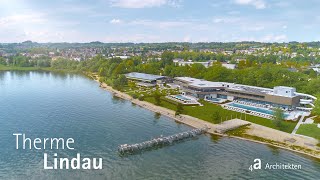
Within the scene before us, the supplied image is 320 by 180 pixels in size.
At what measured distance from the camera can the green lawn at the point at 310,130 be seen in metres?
30.8

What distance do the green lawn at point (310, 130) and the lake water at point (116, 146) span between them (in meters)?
5.10

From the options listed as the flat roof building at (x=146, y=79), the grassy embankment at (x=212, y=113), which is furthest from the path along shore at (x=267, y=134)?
the flat roof building at (x=146, y=79)

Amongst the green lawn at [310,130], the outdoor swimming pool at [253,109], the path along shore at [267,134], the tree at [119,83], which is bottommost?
the path along shore at [267,134]

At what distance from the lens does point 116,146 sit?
28.2 meters

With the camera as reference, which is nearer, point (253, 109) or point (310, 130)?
point (310, 130)

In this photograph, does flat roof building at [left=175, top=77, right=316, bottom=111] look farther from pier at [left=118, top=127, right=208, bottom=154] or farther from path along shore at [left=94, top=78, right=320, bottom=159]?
pier at [left=118, top=127, right=208, bottom=154]

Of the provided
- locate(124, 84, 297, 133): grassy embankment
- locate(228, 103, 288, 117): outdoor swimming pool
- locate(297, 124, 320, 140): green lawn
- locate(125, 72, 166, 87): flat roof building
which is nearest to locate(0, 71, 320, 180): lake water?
locate(124, 84, 297, 133): grassy embankment

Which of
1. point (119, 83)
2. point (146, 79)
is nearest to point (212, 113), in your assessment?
point (119, 83)

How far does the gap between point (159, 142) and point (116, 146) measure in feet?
14.0

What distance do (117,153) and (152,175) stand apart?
5.19 meters

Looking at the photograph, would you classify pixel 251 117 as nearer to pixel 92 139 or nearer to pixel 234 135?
pixel 234 135

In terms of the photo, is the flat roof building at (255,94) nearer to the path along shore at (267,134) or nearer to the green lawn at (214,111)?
the green lawn at (214,111)

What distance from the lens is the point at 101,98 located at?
51312 mm

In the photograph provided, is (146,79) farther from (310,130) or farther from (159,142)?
(310,130)
